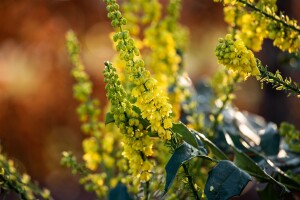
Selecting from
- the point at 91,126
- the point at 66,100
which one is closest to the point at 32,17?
the point at 66,100

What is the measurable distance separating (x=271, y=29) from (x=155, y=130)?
0.32m

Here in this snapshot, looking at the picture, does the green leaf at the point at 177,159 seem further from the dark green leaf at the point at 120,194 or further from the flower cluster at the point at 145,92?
the dark green leaf at the point at 120,194

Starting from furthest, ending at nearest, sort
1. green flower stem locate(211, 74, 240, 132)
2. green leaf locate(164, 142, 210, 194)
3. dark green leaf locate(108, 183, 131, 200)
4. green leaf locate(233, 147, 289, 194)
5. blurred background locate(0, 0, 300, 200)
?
blurred background locate(0, 0, 300, 200) → green flower stem locate(211, 74, 240, 132) → dark green leaf locate(108, 183, 131, 200) → green leaf locate(233, 147, 289, 194) → green leaf locate(164, 142, 210, 194)

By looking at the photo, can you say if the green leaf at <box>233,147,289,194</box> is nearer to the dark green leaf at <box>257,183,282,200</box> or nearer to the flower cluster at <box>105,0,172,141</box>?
the dark green leaf at <box>257,183,282,200</box>

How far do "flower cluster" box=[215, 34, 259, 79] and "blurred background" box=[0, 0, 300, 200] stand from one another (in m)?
2.74

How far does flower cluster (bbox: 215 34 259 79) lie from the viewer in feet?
2.74

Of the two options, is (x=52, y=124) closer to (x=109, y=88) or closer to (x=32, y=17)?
(x=32, y=17)

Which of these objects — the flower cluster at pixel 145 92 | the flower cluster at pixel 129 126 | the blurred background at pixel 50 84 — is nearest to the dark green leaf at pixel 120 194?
the flower cluster at pixel 129 126

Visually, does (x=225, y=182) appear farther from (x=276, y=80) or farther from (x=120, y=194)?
(x=120, y=194)

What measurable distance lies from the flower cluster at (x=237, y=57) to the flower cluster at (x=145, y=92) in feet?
0.39

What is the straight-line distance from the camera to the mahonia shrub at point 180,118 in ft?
2.73

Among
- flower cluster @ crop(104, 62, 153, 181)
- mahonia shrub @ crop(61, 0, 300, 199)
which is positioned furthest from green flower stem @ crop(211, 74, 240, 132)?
flower cluster @ crop(104, 62, 153, 181)

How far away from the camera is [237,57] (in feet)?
2.77

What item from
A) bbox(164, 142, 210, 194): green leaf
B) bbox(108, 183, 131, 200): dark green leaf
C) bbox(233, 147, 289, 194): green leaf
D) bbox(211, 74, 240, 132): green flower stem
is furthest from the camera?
bbox(211, 74, 240, 132): green flower stem
